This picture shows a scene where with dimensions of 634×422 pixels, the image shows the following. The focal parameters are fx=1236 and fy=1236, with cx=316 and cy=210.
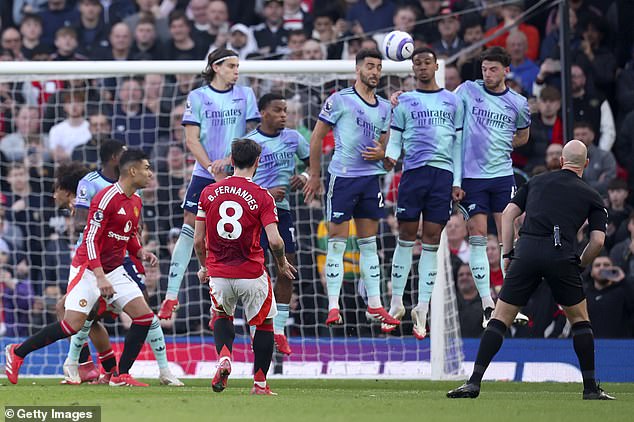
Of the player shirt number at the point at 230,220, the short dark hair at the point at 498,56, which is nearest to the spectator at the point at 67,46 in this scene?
the short dark hair at the point at 498,56

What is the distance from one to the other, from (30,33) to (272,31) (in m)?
3.77

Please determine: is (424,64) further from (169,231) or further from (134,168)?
(169,231)

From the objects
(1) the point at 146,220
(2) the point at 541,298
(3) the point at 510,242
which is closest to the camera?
(3) the point at 510,242

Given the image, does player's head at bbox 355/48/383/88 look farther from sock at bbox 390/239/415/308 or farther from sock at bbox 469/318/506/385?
sock at bbox 469/318/506/385

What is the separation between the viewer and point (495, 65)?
1327 centimetres

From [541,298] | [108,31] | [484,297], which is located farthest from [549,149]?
[108,31]

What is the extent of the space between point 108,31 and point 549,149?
23.8 feet

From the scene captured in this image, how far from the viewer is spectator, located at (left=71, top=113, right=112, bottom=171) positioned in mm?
16719

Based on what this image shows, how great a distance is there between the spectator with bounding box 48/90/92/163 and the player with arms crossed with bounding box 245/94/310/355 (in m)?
4.22

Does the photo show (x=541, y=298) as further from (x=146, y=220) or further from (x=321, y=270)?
(x=146, y=220)

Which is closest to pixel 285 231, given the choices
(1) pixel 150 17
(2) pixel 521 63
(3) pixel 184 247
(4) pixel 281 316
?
(4) pixel 281 316

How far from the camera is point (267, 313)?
10.8 m

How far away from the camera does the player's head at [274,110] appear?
43.3 ft

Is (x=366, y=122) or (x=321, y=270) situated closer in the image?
(x=366, y=122)
